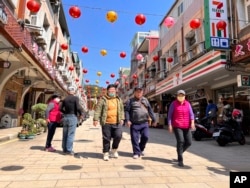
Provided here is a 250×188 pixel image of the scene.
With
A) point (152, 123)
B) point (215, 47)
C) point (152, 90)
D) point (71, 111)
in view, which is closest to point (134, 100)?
point (152, 123)

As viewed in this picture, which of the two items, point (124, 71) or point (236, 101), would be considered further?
point (124, 71)

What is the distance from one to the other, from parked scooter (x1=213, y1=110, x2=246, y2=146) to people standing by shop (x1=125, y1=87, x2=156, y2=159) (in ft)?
11.1

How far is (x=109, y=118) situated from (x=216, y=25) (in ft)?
25.4

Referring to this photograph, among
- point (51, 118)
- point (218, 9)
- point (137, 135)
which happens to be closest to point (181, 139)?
point (137, 135)

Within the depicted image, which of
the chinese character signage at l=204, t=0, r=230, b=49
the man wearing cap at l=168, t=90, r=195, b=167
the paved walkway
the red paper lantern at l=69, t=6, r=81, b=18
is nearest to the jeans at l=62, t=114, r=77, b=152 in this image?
the paved walkway

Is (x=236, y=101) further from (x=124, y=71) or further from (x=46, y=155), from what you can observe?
(x=124, y=71)

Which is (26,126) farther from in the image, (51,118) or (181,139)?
(181,139)

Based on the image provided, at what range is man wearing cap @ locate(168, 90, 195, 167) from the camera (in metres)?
5.53

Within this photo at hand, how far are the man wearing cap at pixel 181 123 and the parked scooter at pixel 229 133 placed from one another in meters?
3.51

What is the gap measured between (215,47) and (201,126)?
3.41m

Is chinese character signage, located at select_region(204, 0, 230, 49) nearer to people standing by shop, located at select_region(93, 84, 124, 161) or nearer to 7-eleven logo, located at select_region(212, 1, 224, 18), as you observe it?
7-eleven logo, located at select_region(212, 1, 224, 18)

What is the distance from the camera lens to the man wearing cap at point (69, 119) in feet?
21.3

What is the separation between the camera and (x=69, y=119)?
656cm

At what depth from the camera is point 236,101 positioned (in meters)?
13.0
